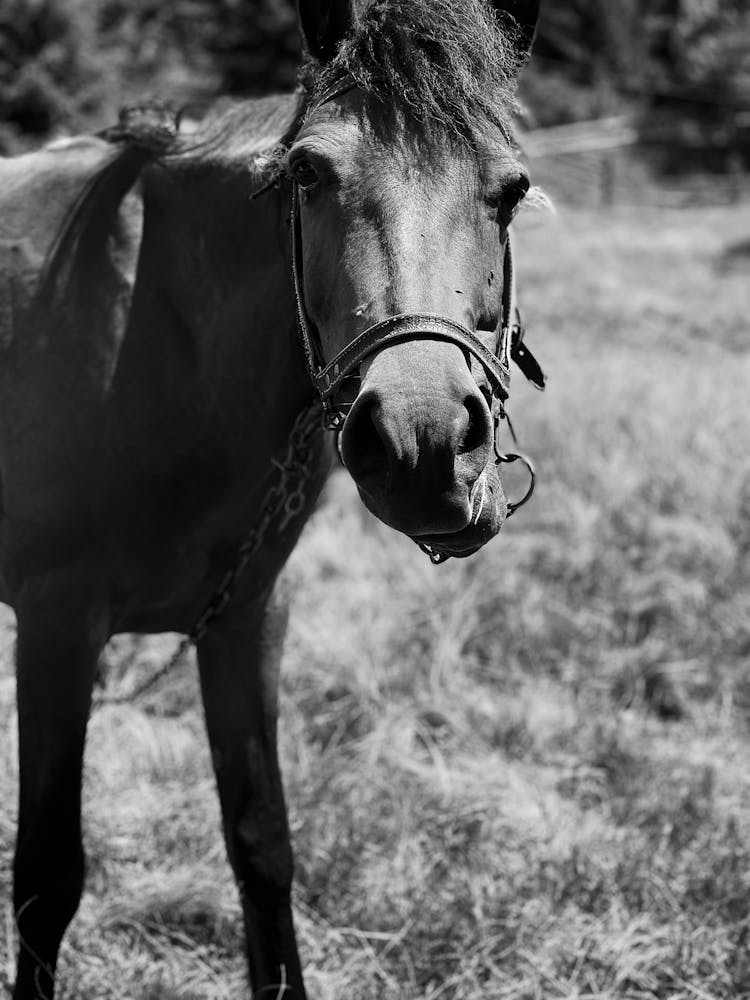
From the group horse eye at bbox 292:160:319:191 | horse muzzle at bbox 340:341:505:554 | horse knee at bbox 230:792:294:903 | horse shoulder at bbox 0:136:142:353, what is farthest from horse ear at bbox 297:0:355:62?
horse knee at bbox 230:792:294:903

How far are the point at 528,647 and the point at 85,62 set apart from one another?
7.41m

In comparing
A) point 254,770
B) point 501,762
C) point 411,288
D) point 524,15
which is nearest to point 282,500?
point 254,770

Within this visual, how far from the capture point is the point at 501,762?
162 inches

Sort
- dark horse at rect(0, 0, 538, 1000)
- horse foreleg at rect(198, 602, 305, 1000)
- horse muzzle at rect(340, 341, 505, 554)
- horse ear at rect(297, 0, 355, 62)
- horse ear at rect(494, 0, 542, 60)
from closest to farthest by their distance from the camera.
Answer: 1. horse muzzle at rect(340, 341, 505, 554)
2. dark horse at rect(0, 0, 538, 1000)
3. horse ear at rect(297, 0, 355, 62)
4. horse ear at rect(494, 0, 542, 60)
5. horse foreleg at rect(198, 602, 305, 1000)

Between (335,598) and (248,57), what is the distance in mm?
21157

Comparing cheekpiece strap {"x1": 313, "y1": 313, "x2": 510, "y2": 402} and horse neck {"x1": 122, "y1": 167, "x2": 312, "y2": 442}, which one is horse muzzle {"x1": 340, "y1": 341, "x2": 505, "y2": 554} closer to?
cheekpiece strap {"x1": 313, "y1": 313, "x2": 510, "y2": 402}

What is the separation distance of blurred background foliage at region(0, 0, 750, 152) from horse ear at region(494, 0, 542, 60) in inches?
75.3

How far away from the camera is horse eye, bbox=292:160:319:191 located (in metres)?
2.09

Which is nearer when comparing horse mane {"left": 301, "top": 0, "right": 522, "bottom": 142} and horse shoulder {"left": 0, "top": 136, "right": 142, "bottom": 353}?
horse mane {"left": 301, "top": 0, "right": 522, "bottom": 142}

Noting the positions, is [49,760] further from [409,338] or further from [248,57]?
[248,57]

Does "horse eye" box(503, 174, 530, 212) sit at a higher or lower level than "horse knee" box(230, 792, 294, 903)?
higher

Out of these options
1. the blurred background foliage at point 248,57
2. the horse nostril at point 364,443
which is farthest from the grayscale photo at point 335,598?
the blurred background foliage at point 248,57

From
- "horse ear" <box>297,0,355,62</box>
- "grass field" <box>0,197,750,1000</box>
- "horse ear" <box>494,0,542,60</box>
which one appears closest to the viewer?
"horse ear" <box>297,0,355,62</box>

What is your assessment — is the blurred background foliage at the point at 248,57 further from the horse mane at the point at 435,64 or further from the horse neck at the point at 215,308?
the horse mane at the point at 435,64
